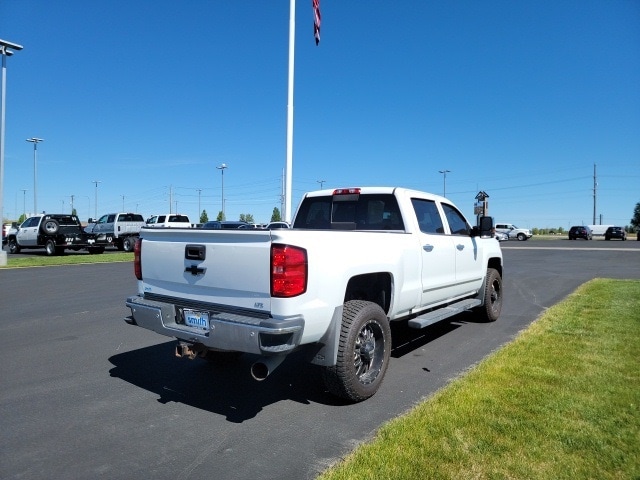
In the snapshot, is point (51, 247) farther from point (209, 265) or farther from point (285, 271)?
point (285, 271)

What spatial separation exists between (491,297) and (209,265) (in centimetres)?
530

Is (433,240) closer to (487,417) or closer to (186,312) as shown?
(487,417)

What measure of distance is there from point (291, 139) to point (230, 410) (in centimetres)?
1397

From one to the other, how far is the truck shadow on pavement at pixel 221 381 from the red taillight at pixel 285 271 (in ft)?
2.57

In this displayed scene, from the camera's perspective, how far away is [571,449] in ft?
10.3

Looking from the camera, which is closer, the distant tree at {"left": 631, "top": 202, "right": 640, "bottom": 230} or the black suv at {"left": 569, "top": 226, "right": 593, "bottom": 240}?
the black suv at {"left": 569, "top": 226, "right": 593, "bottom": 240}

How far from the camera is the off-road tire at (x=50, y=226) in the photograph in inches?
930

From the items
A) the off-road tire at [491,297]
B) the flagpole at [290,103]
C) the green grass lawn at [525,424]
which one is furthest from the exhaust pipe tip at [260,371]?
the flagpole at [290,103]

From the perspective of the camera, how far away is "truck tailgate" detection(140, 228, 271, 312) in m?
3.51

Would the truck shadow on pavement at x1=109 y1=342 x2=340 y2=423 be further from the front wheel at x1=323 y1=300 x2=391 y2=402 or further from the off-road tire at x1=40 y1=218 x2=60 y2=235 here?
the off-road tire at x1=40 y1=218 x2=60 y2=235

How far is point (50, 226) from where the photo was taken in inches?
938

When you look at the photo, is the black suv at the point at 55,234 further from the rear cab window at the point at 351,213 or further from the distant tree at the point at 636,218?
the distant tree at the point at 636,218

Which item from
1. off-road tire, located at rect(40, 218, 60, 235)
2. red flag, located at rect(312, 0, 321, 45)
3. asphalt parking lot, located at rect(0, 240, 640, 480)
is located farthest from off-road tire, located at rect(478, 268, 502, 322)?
off-road tire, located at rect(40, 218, 60, 235)

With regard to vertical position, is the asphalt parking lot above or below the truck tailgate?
below
